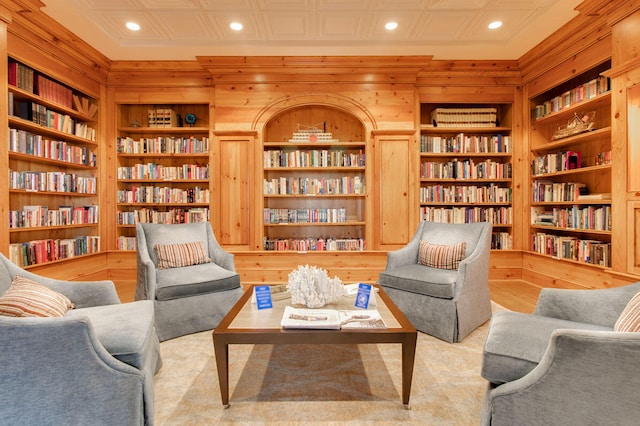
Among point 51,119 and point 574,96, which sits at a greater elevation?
point 574,96

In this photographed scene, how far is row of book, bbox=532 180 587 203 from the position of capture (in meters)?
3.99

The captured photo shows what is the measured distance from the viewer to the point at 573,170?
395cm

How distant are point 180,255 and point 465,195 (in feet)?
12.2

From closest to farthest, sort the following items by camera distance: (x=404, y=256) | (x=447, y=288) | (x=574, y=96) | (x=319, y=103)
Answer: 1. (x=447, y=288)
2. (x=404, y=256)
3. (x=574, y=96)
4. (x=319, y=103)

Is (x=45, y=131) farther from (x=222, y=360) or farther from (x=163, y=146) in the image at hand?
(x=222, y=360)

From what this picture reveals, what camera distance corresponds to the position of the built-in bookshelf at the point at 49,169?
347 centimetres

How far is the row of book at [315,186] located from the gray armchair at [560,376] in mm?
3221

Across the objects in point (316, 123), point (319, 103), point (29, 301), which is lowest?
point (29, 301)

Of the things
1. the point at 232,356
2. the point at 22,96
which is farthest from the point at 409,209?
the point at 22,96

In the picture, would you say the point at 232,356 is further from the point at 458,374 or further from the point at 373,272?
the point at 373,272

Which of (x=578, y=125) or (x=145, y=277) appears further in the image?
(x=578, y=125)

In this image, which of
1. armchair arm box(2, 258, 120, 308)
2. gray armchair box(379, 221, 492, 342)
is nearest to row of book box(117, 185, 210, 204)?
armchair arm box(2, 258, 120, 308)

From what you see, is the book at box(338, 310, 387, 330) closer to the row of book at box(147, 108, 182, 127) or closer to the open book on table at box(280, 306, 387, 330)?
the open book on table at box(280, 306, 387, 330)

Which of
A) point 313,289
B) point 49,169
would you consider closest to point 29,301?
point 313,289
